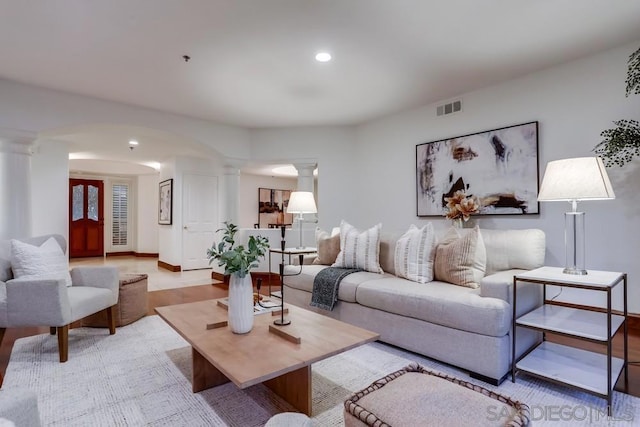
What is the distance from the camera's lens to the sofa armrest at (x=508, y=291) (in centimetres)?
214

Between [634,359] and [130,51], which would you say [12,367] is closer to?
[130,51]

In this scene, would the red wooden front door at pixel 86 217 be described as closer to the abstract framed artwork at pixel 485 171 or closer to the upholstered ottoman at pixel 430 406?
the abstract framed artwork at pixel 485 171

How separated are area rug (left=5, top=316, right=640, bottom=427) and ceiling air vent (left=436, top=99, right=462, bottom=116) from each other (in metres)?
3.05

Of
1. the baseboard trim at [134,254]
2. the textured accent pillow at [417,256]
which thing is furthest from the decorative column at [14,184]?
the baseboard trim at [134,254]

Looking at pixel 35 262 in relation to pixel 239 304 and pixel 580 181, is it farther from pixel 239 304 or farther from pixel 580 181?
pixel 580 181

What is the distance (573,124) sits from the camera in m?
3.28

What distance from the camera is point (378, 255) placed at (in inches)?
132

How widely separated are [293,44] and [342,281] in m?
2.14

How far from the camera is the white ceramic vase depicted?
193 centimetres

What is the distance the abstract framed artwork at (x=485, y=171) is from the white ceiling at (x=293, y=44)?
0.65m

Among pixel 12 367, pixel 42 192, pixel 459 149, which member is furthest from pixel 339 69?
pixel 42 192

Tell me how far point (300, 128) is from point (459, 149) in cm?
257

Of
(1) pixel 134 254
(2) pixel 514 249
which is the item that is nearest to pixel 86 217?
(1) pixel 134 254

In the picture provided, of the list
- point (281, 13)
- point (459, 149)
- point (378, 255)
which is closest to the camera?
point (281, 13)
